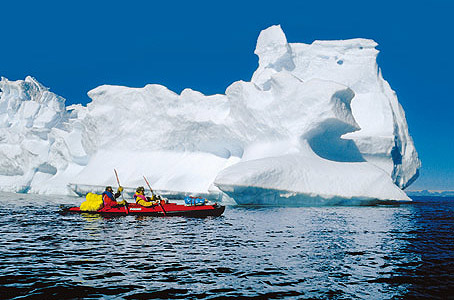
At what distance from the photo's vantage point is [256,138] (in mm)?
32031

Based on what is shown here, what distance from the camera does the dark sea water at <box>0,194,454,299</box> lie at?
20.0ft

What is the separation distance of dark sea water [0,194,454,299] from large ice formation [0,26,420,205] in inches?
478

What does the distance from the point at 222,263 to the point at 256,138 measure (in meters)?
24.3

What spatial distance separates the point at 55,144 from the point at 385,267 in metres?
42.8

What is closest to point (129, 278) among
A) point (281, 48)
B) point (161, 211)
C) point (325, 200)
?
point (161, 211)

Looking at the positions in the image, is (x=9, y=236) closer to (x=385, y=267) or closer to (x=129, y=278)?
(x=129, y=278)

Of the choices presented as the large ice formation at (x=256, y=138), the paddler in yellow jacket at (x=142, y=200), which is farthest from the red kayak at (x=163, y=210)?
the large ice formation at (x=256, y=138)

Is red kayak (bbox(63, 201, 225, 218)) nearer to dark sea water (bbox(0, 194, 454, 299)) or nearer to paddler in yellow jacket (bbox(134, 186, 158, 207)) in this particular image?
paddler in yellow jacket (bbox(134, 186, 158, 207))

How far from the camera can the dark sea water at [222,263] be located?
609 cm

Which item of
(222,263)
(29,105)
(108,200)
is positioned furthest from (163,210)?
(29,105)

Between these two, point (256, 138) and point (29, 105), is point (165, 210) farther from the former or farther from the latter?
point (29, 105)

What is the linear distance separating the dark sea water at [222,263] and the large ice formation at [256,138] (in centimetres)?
1213

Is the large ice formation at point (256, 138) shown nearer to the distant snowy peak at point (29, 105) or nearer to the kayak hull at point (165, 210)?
the distant snowy peak at point (29, 105)

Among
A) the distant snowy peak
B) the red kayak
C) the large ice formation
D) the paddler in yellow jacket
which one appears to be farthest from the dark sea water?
the distant snowy peak
